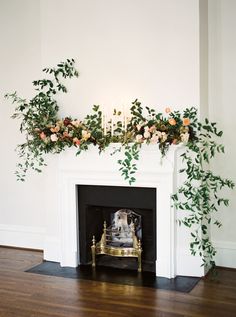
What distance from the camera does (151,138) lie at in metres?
3.59

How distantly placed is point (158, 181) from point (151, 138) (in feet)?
1.47

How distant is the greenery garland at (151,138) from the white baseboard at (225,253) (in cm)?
14

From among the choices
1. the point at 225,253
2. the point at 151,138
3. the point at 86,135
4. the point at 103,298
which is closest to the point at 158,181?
the point at 151,138

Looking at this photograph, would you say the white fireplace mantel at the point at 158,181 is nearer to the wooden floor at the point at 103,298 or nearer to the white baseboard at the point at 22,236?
the wooden floor at the point at 103,298

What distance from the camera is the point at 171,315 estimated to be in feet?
10.1

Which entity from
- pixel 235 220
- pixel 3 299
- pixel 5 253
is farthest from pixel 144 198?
pixel 5 253

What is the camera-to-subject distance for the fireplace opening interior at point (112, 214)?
399 centimetres

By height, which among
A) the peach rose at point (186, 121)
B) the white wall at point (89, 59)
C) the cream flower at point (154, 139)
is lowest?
the cream flower at point (154, 139)

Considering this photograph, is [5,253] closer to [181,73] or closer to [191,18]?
[181,73]

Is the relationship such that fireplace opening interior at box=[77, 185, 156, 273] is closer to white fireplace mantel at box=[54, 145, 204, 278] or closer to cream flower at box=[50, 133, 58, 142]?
white fireplace mantel at box=[54, 145, 204, 278]

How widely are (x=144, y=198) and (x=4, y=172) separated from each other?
1.85 m

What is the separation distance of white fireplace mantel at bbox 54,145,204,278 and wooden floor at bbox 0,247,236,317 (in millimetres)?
305

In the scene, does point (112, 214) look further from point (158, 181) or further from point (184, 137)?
point (184, 137)

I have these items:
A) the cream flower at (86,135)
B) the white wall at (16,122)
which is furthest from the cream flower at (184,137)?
the white wall at (16,122)
